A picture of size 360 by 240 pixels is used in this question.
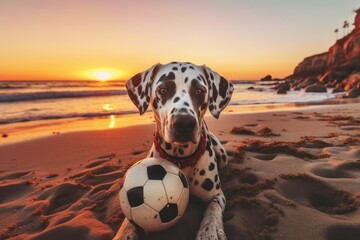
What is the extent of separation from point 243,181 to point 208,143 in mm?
875

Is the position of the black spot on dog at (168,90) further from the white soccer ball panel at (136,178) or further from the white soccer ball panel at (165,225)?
the white soccer ball panel at (165,225)

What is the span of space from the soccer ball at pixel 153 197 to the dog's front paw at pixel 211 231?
0.26 m

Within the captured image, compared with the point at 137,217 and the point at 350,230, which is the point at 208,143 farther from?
the point at 350,230

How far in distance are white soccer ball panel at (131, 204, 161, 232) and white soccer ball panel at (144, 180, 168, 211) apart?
0.05 meters

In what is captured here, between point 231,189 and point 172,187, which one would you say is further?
point 231,189

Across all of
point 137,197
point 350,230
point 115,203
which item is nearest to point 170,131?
point 137,197

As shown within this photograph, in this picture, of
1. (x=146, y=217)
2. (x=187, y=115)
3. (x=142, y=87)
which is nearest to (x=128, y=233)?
(x=146, y=217)

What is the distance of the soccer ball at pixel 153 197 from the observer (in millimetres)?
2492

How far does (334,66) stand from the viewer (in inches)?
2505

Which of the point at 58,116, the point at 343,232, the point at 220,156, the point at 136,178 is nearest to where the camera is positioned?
the point at 343,232

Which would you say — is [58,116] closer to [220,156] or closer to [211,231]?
[220,156]

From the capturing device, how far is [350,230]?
2.58 m

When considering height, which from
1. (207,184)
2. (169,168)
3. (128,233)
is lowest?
(128,233)

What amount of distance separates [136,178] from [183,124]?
71 centimetres
